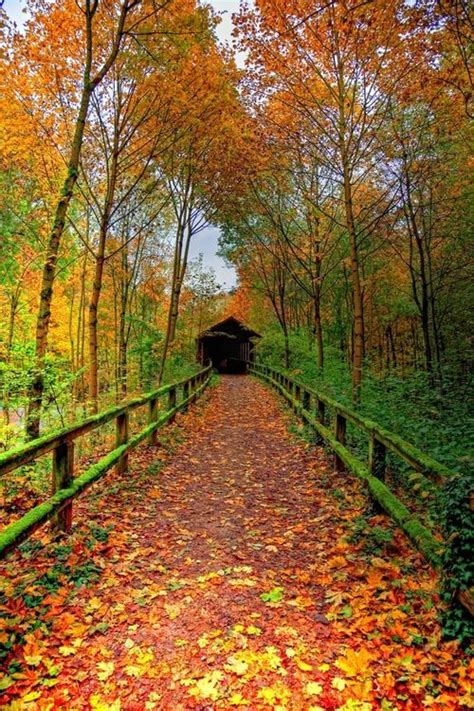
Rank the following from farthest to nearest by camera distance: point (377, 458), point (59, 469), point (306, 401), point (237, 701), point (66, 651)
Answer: point (306, 401) → point (377, 458) → point (59, 469) → point (66, 651) → point (237, 701)

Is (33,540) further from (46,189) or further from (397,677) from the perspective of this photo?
(46,189)

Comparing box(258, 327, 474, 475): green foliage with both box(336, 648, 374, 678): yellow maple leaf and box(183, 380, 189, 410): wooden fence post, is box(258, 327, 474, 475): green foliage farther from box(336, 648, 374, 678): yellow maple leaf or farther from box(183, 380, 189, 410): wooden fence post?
box(183, 380, 189, 410): wooden fence post

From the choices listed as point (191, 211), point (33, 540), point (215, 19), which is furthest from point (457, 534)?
point (191, 211)

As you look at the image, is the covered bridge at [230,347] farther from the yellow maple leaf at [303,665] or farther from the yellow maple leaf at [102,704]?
the yellow maple leaf at [102,704]

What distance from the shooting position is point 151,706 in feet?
8.40

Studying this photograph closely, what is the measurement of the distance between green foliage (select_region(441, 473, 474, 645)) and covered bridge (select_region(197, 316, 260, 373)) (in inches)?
1345

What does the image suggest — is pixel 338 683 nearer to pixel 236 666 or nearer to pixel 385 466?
pixel 236 666

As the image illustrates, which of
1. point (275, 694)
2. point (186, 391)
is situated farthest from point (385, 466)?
point (186, 391)

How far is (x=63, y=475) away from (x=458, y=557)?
Result: 11.8 feet

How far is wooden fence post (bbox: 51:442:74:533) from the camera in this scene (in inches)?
167

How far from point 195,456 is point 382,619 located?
5985 mm

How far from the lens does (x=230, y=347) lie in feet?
131

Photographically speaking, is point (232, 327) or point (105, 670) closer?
point (105, 670)

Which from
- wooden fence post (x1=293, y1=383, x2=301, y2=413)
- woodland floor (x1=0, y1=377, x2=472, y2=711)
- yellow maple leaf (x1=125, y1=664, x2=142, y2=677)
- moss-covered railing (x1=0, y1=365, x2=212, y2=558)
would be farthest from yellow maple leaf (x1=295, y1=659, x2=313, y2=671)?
wooden fence post (x1=293, y1=383, x2=301, y2=413)
